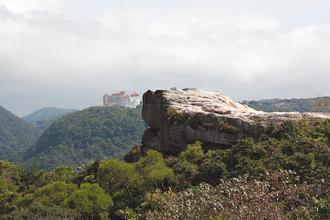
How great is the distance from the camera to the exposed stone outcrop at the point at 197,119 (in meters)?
41.2

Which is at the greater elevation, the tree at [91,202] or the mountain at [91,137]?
the tree at [91,202]

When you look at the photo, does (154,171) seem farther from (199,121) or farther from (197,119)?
(197,119)

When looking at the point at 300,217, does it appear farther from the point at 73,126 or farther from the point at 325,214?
the point at 73,126

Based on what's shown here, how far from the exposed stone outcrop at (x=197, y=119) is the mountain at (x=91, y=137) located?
4518 inches

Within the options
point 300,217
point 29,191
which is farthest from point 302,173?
point 29,191

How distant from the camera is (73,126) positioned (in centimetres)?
18488

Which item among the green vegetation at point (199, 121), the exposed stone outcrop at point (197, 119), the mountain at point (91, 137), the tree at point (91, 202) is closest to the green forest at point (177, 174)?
the tree at point (91, 202)

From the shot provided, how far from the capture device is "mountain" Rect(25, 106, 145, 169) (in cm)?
16762

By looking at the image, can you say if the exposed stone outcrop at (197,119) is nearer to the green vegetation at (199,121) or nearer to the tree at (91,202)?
the green vegetation at (199,121)

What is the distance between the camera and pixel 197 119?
141 ft

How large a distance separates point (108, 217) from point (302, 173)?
14.5 m

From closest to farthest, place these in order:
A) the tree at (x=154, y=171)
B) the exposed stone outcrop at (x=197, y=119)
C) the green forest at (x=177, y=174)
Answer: the green forest at (x=177, y=174) < the tree at (x=154, y=171) < the exposed stone outcrop at (x=197, y=119)

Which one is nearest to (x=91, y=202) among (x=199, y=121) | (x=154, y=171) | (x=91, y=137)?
(x=154, y=171)

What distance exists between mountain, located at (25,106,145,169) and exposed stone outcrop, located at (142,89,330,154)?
115 meters
